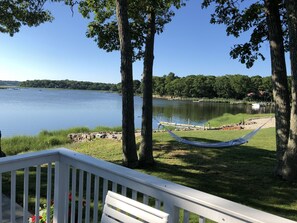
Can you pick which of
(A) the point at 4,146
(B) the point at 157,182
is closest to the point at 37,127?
(A) the point at 4,146

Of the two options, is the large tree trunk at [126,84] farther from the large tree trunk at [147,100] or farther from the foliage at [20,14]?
the foliage at [20,14]

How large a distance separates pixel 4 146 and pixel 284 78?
1031 centimetres

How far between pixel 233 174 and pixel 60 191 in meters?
4.46

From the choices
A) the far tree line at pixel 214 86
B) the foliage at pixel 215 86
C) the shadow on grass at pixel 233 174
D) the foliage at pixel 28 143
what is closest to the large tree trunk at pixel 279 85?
the shadow on grass at pixel 233 174

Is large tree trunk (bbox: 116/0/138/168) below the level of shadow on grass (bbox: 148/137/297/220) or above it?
above

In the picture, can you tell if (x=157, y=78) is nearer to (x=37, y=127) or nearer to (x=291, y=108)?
(x=37, y=127)

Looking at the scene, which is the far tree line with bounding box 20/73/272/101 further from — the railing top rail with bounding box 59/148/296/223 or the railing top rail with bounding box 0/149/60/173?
the railing top rail with bounding box 59/148/296/223

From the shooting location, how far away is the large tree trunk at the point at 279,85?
5.55 m

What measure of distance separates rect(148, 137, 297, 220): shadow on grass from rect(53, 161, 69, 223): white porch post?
295cm

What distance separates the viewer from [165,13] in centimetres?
785

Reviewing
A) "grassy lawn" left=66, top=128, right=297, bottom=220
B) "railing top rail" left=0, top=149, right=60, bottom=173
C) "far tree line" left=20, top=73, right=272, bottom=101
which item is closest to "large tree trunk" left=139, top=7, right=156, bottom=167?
"grassy lawn" left=66, top=128, right=297, bottom=220

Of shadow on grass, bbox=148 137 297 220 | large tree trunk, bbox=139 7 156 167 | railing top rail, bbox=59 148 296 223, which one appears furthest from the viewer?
large tree trunk, bbox=139 7 156 167

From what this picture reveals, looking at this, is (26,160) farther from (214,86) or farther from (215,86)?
(214,86)

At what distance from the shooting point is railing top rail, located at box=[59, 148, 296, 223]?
1228 millimetres
